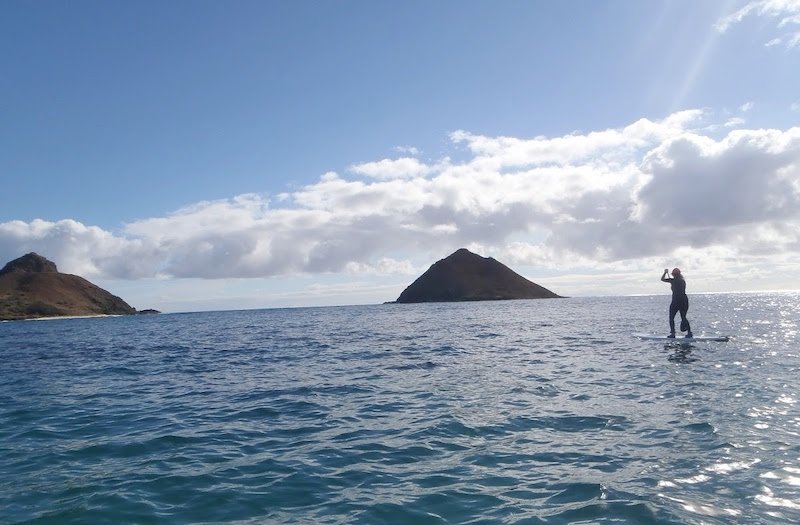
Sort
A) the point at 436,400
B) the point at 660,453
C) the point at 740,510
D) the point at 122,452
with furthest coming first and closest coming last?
1. the point at 436,400
2. the point at 122,452
3. the point at 660,453
4. the point at 740,510

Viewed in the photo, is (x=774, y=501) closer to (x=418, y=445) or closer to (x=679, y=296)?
(x=418, y=445)

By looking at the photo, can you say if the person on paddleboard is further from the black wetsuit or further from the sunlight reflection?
the sunlight reflection

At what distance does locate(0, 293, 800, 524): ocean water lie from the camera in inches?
341

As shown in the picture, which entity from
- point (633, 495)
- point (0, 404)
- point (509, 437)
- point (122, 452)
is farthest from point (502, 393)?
point (0, 404)

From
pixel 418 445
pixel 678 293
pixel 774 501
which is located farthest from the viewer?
pixel 678 293

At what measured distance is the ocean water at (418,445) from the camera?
8664 millimetres

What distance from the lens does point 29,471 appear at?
447 inches

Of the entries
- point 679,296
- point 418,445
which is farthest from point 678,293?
point 418,445

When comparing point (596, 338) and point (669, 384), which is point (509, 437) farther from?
point (596, 338)

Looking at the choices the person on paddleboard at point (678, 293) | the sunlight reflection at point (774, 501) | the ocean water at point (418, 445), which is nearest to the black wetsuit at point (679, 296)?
the person on paddleboard at point (678, 293)

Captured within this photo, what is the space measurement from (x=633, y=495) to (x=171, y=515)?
286 inches

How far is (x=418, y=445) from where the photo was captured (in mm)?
12219

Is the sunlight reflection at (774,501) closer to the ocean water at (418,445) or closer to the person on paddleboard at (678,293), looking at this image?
the ocean water at (418,445)

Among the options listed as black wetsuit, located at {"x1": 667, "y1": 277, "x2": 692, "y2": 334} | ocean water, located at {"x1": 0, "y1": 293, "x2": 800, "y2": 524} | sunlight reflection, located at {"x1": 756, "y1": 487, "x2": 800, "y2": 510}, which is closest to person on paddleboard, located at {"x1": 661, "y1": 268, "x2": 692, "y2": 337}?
black wetsuit, located at {"x1": 667, "y1": 277, "x2": 692, "y2": 334}
